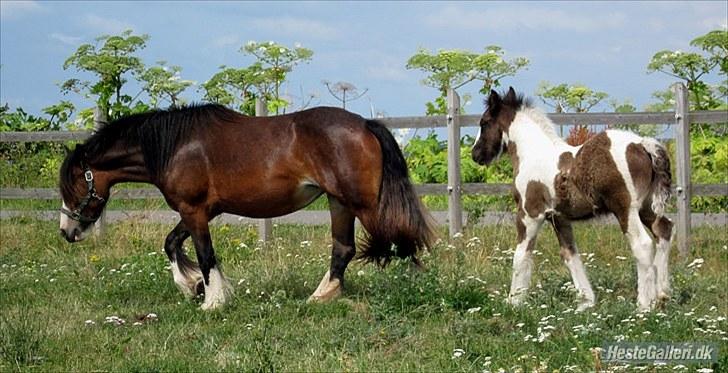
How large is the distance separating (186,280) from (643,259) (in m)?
4.07

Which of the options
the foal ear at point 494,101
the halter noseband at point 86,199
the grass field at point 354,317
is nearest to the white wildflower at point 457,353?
the grass field at point 354,317

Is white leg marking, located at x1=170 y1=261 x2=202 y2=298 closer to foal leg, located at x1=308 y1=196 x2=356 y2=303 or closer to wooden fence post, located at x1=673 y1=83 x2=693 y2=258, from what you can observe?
foal leg, located at x1=308 y1=196 x2=356 y2=303

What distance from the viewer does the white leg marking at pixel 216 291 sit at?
9195 mm

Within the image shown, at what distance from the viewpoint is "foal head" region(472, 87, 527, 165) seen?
32.0 ft

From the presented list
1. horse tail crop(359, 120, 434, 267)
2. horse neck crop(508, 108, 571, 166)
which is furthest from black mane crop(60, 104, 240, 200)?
horse neck crop(508, 108, 571, 166)

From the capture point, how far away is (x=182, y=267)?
9.88 metres

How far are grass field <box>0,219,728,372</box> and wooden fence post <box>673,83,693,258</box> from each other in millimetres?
797

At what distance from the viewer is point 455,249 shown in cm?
1184

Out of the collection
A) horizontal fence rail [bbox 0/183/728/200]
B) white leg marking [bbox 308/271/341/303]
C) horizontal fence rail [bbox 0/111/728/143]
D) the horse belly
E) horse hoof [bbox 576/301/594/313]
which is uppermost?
horizontal fence rail [bbox 0/111/728/143]

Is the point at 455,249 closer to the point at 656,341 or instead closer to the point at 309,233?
the point at 309,233

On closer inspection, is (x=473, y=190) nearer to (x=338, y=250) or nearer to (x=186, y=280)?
(x=338, y=250)

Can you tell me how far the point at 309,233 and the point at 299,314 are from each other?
544cm

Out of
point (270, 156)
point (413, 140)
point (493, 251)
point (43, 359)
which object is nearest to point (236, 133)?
point (270, 156)

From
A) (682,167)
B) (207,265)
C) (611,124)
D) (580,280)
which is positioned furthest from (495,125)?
(682,167)
